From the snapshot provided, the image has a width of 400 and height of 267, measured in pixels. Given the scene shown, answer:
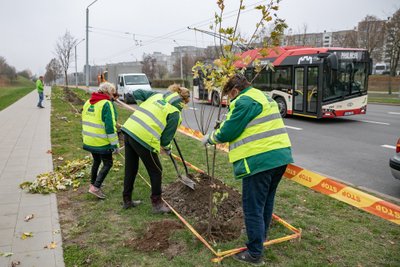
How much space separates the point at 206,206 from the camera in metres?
4.49

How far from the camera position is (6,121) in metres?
14.4

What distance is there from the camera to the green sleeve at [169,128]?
4.11 meters

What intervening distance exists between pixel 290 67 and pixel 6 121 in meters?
12.1

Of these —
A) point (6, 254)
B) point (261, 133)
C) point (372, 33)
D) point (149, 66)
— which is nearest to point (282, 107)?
point (261, 133)

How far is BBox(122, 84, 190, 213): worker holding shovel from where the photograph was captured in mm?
4074

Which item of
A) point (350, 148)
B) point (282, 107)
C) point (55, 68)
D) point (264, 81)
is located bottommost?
point (350, 148)

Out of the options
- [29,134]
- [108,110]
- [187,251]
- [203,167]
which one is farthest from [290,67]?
[187,251]

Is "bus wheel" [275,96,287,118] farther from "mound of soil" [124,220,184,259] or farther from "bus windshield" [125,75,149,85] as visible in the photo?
"bus windshield" [125,75,149,85]

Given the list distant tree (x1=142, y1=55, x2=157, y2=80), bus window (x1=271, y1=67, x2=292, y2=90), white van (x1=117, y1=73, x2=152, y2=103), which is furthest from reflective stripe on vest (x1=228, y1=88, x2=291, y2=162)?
distant tree (x1=142, y1=55, x2=157, y2=80)

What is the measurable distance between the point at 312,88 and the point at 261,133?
11.3 m

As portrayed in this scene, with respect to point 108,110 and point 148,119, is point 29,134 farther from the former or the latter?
point 148,119

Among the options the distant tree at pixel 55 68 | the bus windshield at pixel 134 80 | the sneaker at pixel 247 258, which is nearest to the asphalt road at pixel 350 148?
the sneaker at pixel 247 258

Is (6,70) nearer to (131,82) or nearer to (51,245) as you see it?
(131,82)

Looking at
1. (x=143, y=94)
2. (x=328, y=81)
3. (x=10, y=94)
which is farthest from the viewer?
(x=10, y=94)
